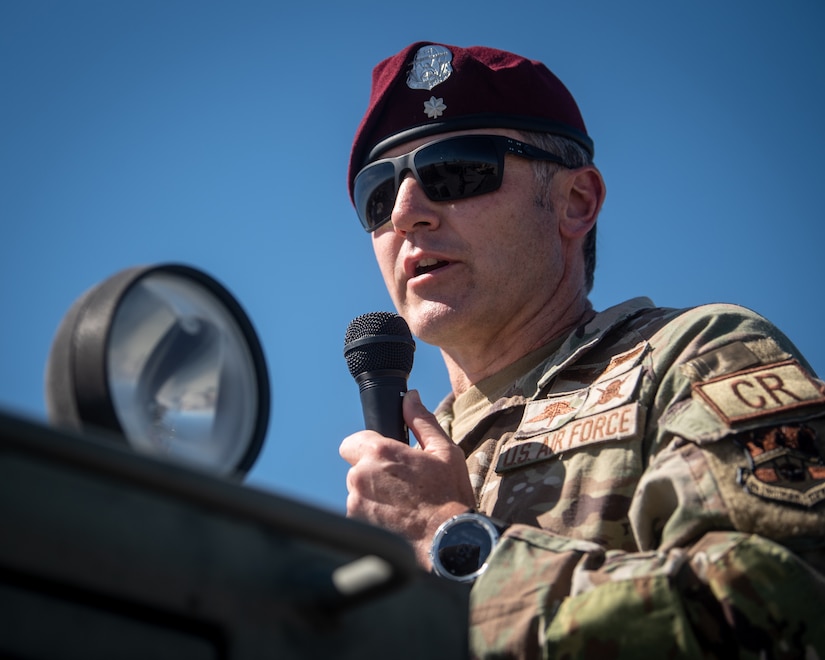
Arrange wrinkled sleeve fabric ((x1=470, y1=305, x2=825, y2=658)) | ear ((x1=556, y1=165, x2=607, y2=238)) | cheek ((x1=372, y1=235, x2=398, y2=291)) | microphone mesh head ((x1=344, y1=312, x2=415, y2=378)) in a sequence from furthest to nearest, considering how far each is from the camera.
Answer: ear ((x1=556, y1=165, x2=607, y2=238))
cheek ((x1=372, y1=235, x2=398, y2=291))
microphone mesh head ((x1=344, y1=312, x2=415, y2=378))
wrinkled sleeve fabric ((x1=470, y1=305, x2=825, y2=658))

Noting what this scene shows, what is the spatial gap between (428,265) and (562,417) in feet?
3.27

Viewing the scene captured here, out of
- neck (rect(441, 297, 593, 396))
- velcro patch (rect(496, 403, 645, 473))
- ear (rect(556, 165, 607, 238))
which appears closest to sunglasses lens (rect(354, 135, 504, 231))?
ear (rect(556, 165, 607, 238))

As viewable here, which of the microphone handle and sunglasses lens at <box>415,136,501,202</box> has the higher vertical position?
sunglasses lens at <box>415,136,501,202</box>

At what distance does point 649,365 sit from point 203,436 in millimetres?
1771

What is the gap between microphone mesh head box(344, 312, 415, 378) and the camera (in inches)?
120

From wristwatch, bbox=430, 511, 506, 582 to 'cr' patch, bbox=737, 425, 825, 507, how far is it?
1.80 feet

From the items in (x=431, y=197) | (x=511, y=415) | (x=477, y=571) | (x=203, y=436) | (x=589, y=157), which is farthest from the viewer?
(x=589, y=157)

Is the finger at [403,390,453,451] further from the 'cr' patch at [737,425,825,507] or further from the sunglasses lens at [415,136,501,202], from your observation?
the sunglasses lens at [415,136,501,202]

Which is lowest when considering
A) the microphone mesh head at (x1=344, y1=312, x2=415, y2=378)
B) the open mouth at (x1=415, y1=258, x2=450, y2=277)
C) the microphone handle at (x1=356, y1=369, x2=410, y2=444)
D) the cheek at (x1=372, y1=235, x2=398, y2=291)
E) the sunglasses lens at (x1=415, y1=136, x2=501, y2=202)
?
the microphone handle at (x1=356, y1=369, x2=410, y2=444)

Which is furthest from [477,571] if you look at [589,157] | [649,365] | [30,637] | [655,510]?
[589,157]

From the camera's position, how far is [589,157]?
4320mm

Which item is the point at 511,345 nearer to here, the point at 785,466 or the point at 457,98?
the point at 457,98

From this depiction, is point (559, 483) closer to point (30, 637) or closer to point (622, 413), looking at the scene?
point (622, 413)

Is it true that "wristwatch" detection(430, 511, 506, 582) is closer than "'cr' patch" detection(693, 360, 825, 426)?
Yes
